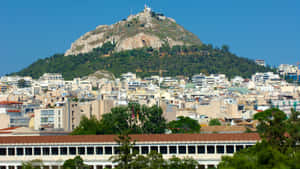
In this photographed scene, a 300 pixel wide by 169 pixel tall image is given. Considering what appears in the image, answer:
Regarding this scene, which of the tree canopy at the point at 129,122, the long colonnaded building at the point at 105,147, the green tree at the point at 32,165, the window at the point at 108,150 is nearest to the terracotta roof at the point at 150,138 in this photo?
the long colonnaded building at the point at 105,147

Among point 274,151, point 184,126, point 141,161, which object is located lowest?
point 141,161

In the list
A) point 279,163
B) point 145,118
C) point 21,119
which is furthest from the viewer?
point 21,119

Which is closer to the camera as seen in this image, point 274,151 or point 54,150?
point 274,151

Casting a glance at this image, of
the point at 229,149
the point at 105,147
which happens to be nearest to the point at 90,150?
the point at 105,147

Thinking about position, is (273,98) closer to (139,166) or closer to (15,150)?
(15,150)

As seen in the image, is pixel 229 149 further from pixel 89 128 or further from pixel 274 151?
pixel 274 151

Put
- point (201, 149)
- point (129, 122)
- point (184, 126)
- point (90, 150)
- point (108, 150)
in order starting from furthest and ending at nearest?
point (184, 126) < point (129, 122) < point (90, 150) < point (108, 150) < point (201, 149)

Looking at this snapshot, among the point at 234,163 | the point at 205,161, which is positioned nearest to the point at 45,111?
the point at 205,161

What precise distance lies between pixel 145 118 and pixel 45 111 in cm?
2652

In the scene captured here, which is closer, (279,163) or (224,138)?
(279,163)

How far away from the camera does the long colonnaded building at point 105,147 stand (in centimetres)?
7381

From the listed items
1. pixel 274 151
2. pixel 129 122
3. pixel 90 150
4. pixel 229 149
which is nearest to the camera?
pixel 274 151

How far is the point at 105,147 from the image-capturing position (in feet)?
250

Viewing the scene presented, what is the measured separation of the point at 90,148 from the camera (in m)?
76.7
